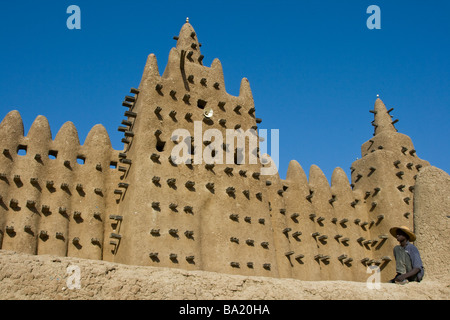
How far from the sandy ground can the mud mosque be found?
5082 mm

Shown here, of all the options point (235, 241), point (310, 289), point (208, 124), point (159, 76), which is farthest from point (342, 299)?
point (159, 76)

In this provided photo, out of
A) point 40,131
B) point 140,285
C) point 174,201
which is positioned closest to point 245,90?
point 174,201

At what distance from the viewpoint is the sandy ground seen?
5996 millimetres

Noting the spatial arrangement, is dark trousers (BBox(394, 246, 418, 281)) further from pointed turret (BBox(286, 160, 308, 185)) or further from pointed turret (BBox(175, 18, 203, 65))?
pointed turret (BBox(175, 18, 203, 65))

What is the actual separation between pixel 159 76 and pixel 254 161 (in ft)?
12.6

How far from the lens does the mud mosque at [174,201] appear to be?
1230 centimetres

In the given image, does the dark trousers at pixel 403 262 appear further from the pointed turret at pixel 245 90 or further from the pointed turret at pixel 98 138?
the pointed turret at pixel 98 138

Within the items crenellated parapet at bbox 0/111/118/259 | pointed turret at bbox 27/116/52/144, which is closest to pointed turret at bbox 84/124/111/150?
crenellated parapet at bbox 0/111/118/259

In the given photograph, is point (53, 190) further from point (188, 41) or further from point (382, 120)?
point (382, 120)

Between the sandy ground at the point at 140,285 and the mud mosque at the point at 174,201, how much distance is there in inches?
200

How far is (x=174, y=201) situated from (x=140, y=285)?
6338mm

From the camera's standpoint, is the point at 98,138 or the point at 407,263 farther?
the point at 98,138

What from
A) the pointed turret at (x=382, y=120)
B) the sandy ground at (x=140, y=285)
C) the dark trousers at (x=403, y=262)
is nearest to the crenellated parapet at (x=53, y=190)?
the sandy ground at (x=140, y=285)

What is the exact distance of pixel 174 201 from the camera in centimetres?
1278
